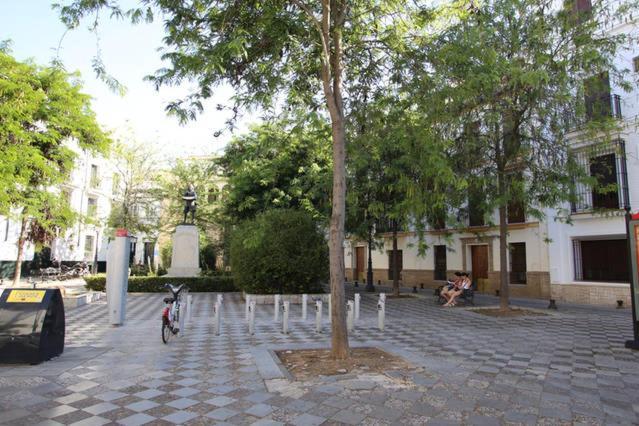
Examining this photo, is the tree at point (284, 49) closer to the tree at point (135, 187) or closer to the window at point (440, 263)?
the window at point (440, 263)

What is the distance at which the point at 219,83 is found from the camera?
7.54m

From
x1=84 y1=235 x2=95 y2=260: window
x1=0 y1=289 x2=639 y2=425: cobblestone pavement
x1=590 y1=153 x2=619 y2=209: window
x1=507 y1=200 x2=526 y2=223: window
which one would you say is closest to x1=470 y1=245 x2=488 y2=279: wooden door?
x1=507 y1=200 x2=526 y2=223: window

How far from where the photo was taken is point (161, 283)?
2041 centimetres

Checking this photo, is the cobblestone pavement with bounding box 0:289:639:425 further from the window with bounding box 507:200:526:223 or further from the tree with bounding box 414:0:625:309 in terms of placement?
the window with bounding box 507:200:526:223

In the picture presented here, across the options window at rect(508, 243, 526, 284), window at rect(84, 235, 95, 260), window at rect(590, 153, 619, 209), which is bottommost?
window at rect(508, 243, 526, 284)

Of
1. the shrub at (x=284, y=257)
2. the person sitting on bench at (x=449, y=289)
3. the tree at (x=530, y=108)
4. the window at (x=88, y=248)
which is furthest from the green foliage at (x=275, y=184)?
the window at (x=88, y=248)

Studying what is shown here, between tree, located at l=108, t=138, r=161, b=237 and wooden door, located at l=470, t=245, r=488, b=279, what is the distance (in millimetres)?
19045

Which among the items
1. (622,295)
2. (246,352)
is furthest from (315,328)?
(622,295)

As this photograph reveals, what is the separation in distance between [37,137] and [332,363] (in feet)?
47.1

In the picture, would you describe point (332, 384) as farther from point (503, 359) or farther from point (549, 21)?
point (549, 21)

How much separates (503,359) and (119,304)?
28.0ft

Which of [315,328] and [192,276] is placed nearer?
[315,328]

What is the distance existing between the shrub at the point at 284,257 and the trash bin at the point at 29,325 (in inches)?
351

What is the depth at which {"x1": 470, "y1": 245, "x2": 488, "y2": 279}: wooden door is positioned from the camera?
Answer: 885 inches
